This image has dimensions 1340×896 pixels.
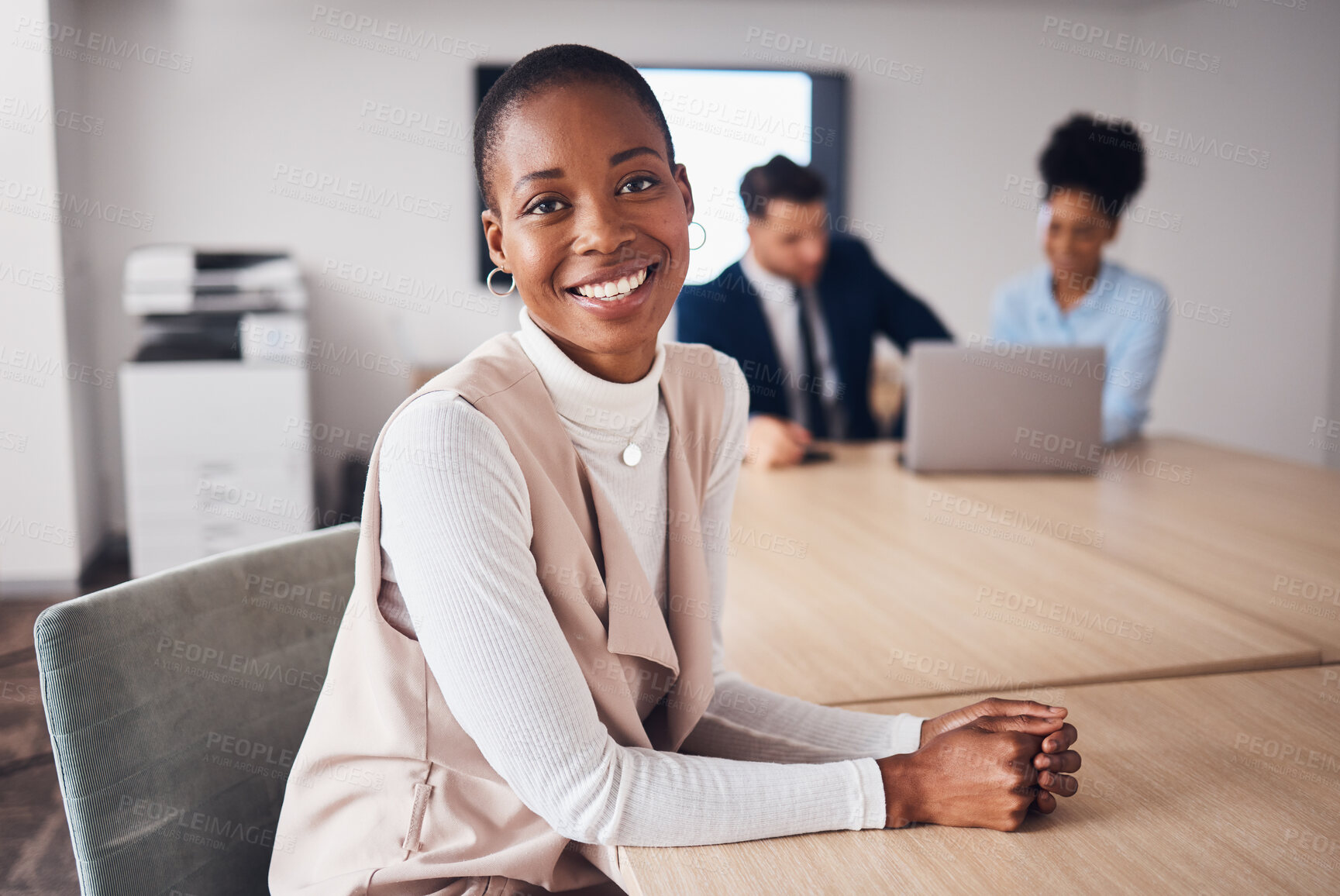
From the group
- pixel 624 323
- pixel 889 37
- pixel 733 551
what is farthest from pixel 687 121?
pixel 624 323

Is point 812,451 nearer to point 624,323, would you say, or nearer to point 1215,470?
point 1215,470

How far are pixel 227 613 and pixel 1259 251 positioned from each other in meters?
4.87

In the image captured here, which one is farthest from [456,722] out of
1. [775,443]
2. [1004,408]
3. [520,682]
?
[1004,408]

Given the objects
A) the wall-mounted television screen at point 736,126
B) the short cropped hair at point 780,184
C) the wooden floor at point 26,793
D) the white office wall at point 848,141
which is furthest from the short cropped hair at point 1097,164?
the wooden floor at point 26,793

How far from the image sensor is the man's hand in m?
2.63

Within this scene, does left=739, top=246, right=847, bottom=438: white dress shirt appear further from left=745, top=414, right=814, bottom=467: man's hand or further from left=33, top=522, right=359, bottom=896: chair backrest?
left=33, top=522, right=359, bottom=896: chair backrest

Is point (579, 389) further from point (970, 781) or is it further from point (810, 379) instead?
point (810, 379)

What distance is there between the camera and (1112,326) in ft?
10.5

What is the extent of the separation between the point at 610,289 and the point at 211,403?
3277mm

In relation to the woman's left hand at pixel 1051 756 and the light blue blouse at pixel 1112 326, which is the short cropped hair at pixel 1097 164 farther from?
the woman's left hand at pixel 1051 756

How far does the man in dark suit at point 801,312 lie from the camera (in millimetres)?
3316

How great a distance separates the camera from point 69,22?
4.05 metres

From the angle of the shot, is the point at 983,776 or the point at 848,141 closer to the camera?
the point at 983,776

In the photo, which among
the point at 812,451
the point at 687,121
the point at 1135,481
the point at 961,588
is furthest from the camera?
the point at 687,121
